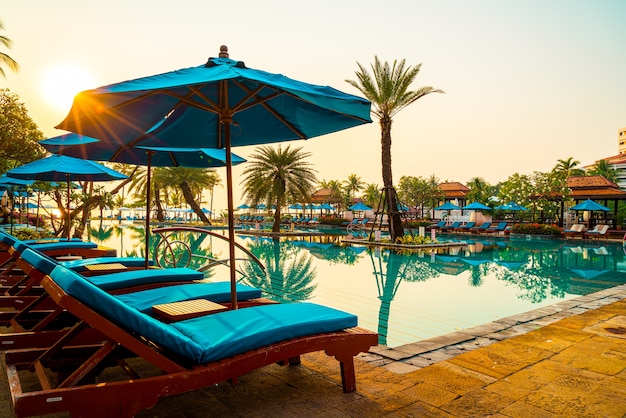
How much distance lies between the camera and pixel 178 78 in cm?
280

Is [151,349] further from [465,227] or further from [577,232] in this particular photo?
[465,227]

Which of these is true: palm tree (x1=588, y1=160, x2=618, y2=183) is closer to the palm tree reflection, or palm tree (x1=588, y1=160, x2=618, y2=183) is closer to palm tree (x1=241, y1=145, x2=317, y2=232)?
palm tree (x1=241, y1=145, x2=317, y2=232)

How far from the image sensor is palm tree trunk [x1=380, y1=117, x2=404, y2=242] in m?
20.0

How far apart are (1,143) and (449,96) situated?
60.3 ft

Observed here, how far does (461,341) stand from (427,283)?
221 inches

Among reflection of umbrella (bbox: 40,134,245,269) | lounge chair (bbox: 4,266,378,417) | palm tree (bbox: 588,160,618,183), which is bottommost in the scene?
lounge chair (bbox: 4,266,378,417)

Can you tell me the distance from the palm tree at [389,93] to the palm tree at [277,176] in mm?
8342

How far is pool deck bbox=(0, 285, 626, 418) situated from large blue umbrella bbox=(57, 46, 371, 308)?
848 millimetres

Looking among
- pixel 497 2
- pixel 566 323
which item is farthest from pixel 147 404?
pixel 497 2

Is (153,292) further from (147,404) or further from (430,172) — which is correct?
(430,172)

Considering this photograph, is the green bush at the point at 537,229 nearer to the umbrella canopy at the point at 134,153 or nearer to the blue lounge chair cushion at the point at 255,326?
the umbrella canopy at the point at 134,153

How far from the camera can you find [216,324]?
266 cm

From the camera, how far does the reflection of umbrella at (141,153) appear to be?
5.71 meters

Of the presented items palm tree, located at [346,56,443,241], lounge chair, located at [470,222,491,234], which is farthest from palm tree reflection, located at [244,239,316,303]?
lounge chair, located at [470,222,491,234]
